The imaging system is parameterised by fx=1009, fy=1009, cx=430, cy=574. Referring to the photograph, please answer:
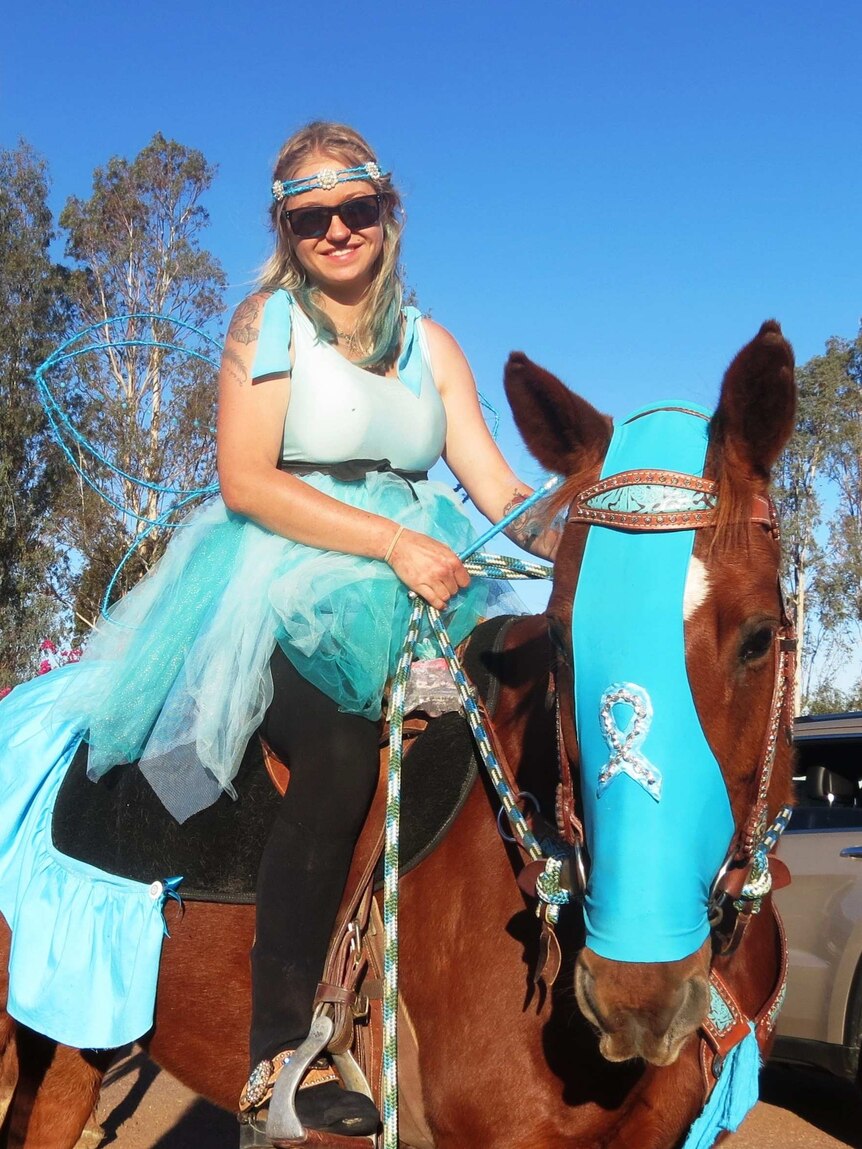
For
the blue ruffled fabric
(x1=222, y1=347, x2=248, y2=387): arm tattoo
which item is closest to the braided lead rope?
(x1=222, y1=347, x2=248, y2=387): arm tattoo

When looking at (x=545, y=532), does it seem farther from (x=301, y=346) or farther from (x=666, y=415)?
(x=301, y=346)

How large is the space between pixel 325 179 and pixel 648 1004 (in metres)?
2.06

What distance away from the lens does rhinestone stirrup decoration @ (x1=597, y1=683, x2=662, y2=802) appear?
1.55 metres

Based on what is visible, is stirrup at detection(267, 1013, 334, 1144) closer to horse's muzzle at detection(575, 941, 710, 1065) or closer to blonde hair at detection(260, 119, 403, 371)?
horse's muzzle at detection(575, 941, 710, 1065)

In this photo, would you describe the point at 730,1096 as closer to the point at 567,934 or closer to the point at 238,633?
the point at 567,934

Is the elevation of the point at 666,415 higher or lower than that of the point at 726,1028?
higher

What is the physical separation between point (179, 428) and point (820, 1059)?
54.7ft

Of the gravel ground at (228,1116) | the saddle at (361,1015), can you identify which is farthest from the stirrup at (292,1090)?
the gravel ground at (228,1116)

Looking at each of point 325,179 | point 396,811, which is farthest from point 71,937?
point 325,179

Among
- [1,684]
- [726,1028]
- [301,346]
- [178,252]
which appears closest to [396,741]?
[726,1028]

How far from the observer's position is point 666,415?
1899 millimetres

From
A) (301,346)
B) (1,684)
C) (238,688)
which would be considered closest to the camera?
(238,688)

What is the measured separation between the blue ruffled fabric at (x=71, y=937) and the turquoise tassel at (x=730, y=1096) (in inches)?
52.9

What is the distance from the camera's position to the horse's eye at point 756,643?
1663 mm
